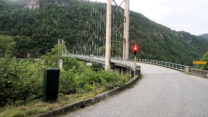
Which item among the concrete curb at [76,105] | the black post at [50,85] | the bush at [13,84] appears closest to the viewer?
the concrete curb at [76,105]

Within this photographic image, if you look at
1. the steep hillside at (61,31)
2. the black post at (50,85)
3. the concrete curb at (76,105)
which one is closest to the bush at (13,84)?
the black post at (50,85)

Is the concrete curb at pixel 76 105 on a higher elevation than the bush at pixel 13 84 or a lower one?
lower

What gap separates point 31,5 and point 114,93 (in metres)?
159

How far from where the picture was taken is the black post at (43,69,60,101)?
4156 mm

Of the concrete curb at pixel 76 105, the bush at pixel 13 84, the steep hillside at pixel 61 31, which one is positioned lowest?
the concrete curb at pixel 76 105

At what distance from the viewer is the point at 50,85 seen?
4203 millimetres

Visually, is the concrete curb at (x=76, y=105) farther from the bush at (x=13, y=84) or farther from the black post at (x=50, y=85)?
the bush at (x=13, y=84)

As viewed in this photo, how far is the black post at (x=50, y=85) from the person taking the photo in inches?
164

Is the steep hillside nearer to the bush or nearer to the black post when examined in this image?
the bush

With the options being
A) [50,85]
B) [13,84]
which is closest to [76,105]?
[50,85]

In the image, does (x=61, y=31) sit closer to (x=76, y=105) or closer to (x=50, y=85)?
(x=50, y=85)

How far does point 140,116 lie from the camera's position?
146 inches

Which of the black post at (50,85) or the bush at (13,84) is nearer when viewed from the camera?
the black post at (50,85)

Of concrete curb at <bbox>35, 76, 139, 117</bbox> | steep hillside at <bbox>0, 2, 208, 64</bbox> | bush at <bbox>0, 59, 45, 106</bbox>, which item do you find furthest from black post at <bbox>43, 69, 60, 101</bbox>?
steep hillside at <bbox>0, 2, 208, 64</bbox>
